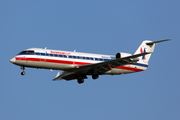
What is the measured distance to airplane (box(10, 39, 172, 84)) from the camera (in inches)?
1213

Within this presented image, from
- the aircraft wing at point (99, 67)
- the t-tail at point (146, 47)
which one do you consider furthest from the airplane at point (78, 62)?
the t-tail at point (146, 47)

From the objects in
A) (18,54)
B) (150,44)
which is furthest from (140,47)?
(18,54)

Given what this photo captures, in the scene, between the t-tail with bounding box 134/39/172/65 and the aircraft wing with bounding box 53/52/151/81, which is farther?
the t-tail with bounding box 134/39/172/65

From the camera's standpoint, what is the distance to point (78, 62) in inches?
1273

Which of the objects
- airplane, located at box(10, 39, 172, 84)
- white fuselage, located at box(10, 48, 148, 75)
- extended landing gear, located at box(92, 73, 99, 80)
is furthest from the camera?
extended landing gear, located at box(92, 73, 99, 80)

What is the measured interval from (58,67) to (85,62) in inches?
126

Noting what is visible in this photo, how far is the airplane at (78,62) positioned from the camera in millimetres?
30814

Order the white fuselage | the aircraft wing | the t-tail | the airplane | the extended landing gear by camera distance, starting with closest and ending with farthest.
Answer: the white fuselage
the airplane
the aircraft wing
the extended landing gear
the t-tail

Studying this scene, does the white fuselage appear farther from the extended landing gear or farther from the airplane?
the extended landing gear

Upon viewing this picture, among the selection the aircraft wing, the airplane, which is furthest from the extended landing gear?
the aircraft wing

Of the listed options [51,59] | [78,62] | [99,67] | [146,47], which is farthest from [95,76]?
[146,47]

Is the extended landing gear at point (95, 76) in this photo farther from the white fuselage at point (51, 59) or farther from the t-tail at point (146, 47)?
the t-tail at point (146, 47)

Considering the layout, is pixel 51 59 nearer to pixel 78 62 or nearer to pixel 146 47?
pixel 78 62

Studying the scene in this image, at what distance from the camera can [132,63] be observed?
1352 inches
